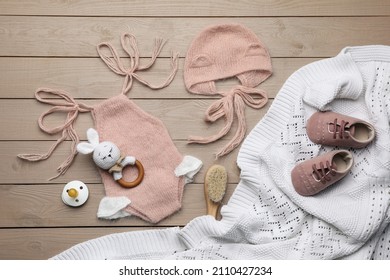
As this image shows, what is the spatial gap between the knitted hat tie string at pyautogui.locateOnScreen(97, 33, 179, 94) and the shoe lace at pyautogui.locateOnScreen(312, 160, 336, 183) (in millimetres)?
466

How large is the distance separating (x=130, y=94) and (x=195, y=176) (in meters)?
0.29

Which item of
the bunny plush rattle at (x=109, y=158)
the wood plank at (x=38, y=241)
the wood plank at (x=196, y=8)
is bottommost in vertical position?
the wood plank at (x=38, y=241)

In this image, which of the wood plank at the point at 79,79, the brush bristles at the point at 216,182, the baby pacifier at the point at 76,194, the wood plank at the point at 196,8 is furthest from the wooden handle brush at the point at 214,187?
the wood plank at the point at 196,8

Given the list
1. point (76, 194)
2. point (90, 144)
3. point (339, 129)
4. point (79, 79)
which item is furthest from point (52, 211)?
point (339, 129)

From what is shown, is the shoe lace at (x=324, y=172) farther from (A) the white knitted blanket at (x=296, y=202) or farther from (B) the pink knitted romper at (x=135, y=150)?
(B) the pink knitted romper at (x=135, y=150)

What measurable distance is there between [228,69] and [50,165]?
1.81ft

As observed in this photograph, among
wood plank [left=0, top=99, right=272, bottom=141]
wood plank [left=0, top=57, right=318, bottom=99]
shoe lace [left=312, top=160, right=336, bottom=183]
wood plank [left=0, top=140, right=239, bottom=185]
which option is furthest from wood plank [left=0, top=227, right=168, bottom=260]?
shoe lace [left=312, top=160, right=336, bottom=183]

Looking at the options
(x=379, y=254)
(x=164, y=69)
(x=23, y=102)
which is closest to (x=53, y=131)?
(x=23, y=102)

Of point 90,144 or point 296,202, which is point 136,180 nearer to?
point 90,144

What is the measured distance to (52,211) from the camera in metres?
1.59

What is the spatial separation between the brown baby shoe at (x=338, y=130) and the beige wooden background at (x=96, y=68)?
0.15 metres

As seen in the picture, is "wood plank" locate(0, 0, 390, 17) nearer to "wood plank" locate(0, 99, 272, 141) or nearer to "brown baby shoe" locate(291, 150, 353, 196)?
"wood plank" locate(0, 99, 272, 141)

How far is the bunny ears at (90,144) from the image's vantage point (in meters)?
1.58

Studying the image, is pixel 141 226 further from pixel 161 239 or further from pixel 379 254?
pixel 379 254
